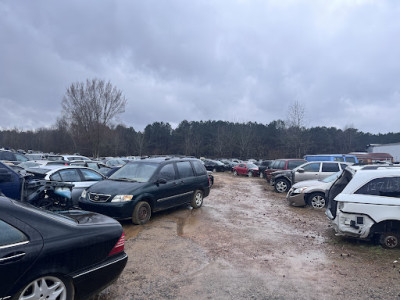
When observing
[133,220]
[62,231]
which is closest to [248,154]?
[133,220]

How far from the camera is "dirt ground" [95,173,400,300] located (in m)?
3.75

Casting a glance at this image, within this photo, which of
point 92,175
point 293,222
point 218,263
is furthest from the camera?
point 92,175

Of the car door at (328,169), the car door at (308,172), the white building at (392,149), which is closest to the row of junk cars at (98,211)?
the car door at (308,172)

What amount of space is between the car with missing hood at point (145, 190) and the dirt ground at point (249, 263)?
1.65ft

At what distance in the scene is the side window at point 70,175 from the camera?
27.4 feet

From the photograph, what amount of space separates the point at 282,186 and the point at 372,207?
360 inches

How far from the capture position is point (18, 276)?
94.3 inches

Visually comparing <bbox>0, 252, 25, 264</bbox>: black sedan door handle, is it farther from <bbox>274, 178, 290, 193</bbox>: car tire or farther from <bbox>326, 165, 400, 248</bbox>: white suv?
<bbox>274, 178, 290, 193</bbox>: car tire

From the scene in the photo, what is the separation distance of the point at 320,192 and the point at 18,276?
9254mm

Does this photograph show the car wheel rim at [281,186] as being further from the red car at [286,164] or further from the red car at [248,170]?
the red car at [248,170]

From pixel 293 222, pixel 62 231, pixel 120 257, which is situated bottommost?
pixel 293 222

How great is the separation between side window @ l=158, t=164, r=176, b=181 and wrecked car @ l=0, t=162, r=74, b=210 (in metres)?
2.46

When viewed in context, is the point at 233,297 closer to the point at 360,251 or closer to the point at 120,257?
the point at 120,257

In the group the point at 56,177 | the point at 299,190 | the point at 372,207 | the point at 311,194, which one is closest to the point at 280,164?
the point at 299,190
